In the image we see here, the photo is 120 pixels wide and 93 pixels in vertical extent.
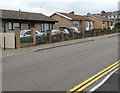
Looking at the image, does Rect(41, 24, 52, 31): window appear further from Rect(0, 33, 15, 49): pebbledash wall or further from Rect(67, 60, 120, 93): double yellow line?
Rect(67, 60, 120, 93): double yellow line

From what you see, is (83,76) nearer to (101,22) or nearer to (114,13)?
(101,22)

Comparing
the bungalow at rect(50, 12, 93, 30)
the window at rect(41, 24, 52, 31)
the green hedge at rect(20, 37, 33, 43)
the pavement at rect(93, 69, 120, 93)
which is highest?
the bungalow at rect(50, 12, 93, 30)

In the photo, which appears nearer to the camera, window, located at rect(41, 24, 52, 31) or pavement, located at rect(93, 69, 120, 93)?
pavement, located at rect(93, 69, 120, 93)

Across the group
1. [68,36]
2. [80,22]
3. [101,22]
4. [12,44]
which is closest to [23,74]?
[12,44]

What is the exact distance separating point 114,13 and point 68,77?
301ft

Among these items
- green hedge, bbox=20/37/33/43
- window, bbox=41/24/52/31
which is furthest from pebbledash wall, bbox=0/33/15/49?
window, bbox=41/24/52/31

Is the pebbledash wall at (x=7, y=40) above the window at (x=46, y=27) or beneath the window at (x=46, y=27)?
beneath

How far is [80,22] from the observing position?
47812mm

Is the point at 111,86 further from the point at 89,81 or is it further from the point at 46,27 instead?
the point at 46,27

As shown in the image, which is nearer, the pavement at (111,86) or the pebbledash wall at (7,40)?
the pavement at (111,86)

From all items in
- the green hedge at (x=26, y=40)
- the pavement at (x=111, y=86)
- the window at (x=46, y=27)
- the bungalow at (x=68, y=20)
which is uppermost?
the bungalow at (x=68, y=20)

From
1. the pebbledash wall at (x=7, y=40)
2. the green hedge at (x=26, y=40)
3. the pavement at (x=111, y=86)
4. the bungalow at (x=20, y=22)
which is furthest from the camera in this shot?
the bungalow at (x=20, y=22)

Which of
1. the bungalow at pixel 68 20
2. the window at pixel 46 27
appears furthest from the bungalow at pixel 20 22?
the bungalow at pixel 68 20

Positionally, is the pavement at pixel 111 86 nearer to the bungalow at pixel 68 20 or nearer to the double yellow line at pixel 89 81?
the double yellow line at pixel 89 81
